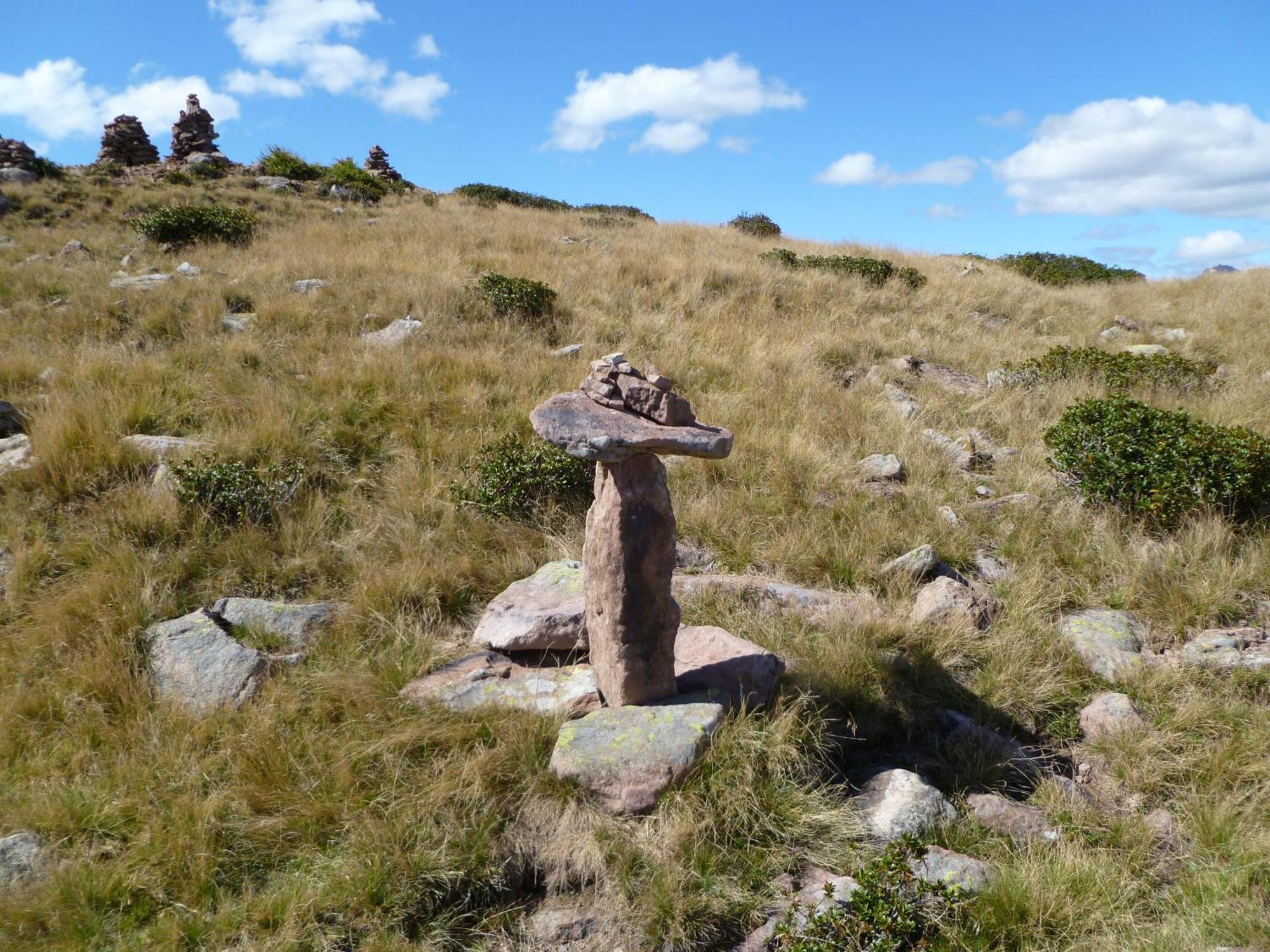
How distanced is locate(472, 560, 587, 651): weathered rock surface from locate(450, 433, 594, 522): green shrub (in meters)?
1.18

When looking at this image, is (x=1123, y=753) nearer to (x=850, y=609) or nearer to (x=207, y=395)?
(x=850, y=609)

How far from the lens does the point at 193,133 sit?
2469 cm

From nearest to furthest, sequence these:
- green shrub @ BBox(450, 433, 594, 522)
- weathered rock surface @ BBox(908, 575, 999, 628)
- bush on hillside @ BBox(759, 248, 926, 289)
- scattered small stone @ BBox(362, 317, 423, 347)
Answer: weathered rock surface @ BBox(908, 575, 999, 628), green shrub @ BBox(450, 433, 594, 522), scattered small stone @ BBox(362, 317, 423, 347), bush on hillside @ BBox(759, 248, 926, 289)

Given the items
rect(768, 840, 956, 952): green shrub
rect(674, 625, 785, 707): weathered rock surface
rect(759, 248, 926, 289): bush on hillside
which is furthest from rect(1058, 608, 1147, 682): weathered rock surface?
rect(759, 248, 926, 289): bush on hillside

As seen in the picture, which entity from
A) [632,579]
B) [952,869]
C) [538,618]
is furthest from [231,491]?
[952,869]

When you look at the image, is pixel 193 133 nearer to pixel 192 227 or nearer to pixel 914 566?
pixel 192 227

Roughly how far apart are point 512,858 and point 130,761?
202 cm

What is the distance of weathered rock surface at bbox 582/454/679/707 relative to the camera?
376 centimetres

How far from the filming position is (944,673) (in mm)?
4828

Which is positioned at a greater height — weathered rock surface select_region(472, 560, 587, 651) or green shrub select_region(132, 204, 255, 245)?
green shrub select_region(132, 204, 255, 245)

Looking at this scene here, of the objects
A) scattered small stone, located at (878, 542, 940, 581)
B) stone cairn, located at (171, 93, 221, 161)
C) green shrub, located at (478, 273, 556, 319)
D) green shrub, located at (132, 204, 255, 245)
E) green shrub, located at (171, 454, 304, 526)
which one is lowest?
scattered small stone, located at (878, 542, 940, 581)

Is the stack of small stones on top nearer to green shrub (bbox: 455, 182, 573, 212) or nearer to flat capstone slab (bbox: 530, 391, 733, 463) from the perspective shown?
flat capstone slab (bbox: 530, 391, 733, 463)

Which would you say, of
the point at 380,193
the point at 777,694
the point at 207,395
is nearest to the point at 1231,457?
the point at 777,694

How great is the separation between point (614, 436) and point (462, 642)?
219 cm
